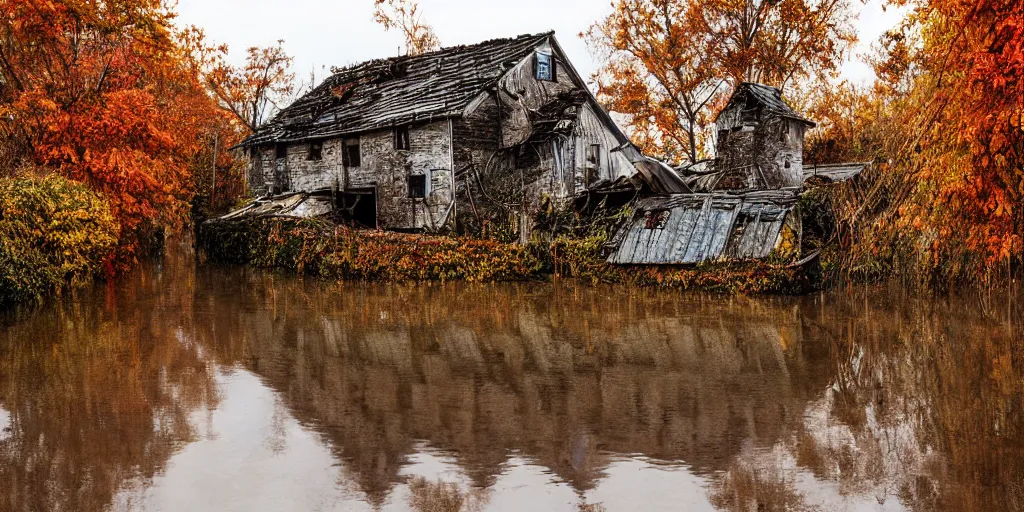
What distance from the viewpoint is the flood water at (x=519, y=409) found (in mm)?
7035

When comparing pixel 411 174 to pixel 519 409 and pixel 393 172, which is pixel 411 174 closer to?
pixel 393 172

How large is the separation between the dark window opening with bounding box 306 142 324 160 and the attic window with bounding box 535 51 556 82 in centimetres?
913

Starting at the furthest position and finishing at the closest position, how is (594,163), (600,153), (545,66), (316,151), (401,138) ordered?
(316,151), (545,66), (401,138), (600,153), (594,163)

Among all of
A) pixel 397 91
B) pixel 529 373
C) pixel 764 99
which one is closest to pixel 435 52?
pixel 397 91

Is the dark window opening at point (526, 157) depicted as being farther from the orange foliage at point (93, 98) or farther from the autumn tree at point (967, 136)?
Result: the autumn tree at point (967, 136)

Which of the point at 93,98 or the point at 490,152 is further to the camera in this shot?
the point at 490,152

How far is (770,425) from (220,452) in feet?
18.3

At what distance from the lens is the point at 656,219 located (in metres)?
23.6

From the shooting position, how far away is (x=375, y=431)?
8.76 meters

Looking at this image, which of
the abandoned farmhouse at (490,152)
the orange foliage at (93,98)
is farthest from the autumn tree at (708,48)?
the orange foliage at (93,98)

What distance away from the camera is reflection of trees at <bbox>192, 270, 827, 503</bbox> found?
8328 millimetres

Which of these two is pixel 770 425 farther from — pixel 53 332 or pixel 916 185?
pixel 53 332

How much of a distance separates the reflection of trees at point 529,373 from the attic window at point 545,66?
1406 cm

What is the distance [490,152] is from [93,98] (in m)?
12.9
